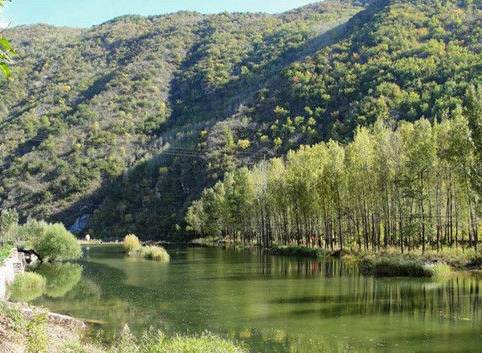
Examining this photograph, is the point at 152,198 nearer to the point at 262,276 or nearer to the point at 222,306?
the point at 262,276

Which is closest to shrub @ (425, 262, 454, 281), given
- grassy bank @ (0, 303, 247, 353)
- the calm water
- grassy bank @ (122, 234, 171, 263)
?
the calm water

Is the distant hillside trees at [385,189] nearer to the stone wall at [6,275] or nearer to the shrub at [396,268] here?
the shrub at [396,268]

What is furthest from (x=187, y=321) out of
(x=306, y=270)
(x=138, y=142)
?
(x=138, y=142)

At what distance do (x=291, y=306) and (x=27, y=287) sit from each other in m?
23.0

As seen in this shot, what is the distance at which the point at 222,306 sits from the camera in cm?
3603

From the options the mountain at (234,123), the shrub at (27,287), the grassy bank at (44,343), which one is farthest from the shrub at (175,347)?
the mountain at (234,123)

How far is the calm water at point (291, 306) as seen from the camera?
25891 mm

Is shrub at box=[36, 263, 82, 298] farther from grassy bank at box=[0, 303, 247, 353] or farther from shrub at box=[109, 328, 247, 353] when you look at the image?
shrub at box=[109, 328, 247, 353]

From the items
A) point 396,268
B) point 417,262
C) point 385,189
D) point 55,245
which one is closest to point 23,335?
point 396,268

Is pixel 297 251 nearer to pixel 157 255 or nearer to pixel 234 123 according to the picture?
pixel 157 255

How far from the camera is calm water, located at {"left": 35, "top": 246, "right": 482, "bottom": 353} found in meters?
25.9

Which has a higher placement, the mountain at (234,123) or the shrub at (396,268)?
the mountain at (234,123)

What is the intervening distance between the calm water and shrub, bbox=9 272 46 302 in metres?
1.33

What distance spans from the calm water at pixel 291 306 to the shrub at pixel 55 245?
16602mm
